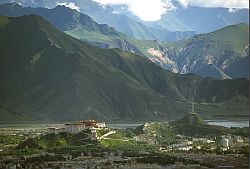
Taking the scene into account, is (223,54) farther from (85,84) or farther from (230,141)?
(230,141)

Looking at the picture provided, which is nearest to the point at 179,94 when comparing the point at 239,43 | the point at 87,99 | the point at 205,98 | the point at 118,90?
the point at 205,98

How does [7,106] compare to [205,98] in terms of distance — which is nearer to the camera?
[7,106]

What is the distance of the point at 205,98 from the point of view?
410 feet

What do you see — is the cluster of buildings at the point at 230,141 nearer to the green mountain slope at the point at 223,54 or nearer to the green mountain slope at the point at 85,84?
the green mountain slope at the point at 85,84

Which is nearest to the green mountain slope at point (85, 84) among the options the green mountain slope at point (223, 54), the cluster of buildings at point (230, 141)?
the cluster of buildings at point (230, 141)

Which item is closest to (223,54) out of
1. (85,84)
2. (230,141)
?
(85,84)

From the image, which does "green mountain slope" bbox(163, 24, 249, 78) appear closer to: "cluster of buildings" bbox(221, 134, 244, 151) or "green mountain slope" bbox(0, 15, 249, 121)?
"green mountain slope" bbox(0, 15, 249, 121)

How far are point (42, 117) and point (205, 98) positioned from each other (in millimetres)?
40060

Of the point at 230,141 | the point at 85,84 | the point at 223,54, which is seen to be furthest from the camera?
the point at 223,54

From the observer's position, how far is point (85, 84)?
108 meters

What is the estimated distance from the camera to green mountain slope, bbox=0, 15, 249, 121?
101062 mm

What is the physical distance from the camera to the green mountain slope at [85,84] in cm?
10106

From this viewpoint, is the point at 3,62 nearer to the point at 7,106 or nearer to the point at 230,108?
the point at 7,106

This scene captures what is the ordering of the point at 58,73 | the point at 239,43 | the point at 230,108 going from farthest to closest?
the point at 239,43 → the point at 58,73 → the point at 230,108
